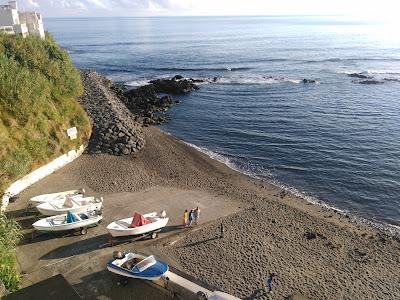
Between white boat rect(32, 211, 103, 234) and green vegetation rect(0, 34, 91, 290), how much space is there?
1.54 meters

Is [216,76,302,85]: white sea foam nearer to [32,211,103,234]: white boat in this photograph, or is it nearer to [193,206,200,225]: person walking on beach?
[193,206,200,225]: person walking on beach

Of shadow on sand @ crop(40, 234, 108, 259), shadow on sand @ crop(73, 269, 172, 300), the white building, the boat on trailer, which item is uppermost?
the white building

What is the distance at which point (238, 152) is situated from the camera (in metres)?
41.0

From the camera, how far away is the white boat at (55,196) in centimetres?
2553

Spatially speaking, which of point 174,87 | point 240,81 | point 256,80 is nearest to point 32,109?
point 174,87

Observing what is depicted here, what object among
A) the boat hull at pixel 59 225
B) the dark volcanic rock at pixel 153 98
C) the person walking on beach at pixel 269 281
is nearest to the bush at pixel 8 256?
the boat hull at pixel 59 225

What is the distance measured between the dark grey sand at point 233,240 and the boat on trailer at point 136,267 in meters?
1.40

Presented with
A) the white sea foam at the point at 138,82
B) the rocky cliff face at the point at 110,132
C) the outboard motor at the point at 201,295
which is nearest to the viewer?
the outboard motor at the point at 201,295

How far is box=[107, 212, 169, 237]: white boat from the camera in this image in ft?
73.5

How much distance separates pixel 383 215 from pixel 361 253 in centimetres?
718

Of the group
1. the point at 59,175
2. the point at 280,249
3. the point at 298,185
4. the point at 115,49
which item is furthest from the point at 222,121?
the point at 115,49

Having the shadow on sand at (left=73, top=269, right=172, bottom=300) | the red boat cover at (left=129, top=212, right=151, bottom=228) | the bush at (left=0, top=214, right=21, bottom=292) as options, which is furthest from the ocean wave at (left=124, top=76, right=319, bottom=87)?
the shadow on sand at (left=73, top=269, right=172, bottom=300)

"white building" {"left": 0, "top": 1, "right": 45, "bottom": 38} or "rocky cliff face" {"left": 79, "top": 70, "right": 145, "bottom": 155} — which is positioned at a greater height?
"white building" {"left": 0, "top": 1, "right": 45, "bottom": 38}

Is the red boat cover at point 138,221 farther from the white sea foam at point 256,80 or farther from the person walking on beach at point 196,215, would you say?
the white sea foam at point 256,80
